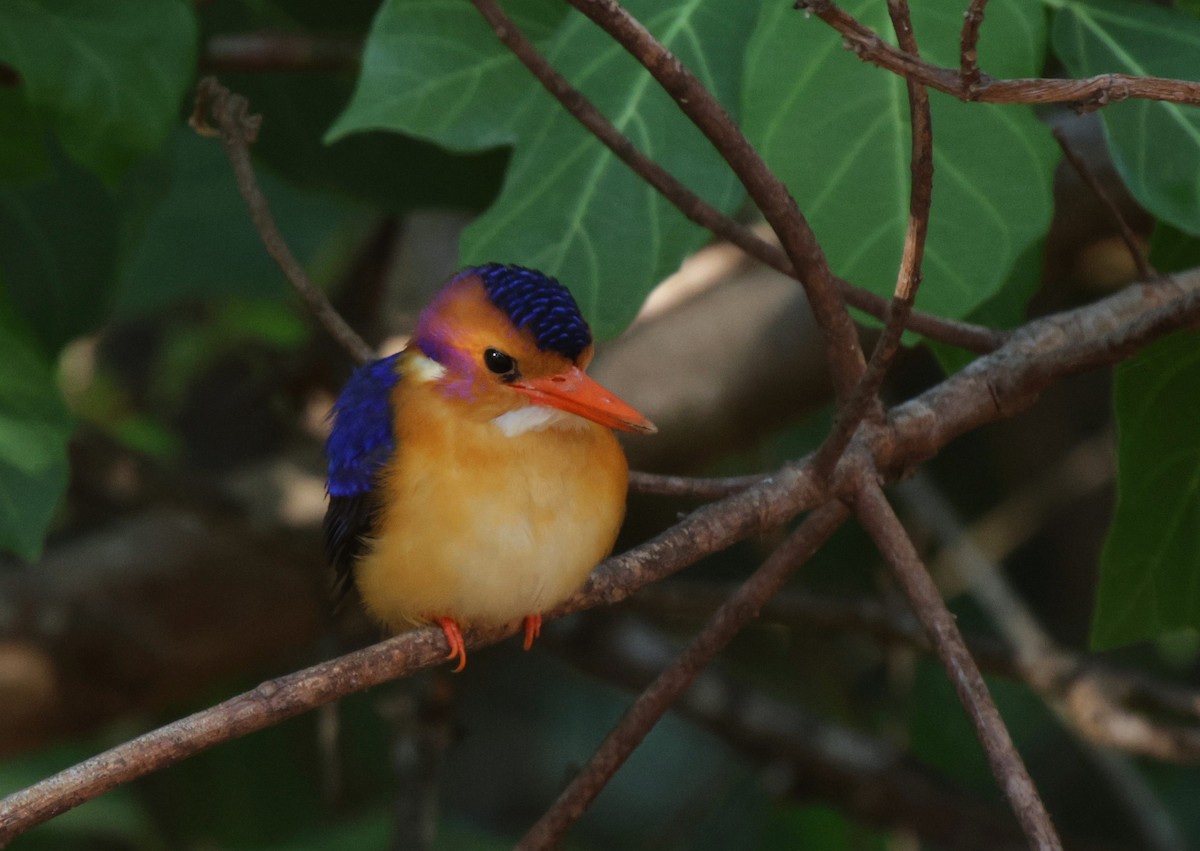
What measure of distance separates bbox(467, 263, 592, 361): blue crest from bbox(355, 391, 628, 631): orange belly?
0.11m

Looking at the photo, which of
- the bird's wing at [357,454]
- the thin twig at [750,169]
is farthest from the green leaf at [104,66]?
the thin twig at [750,169]

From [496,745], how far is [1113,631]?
2496 mm

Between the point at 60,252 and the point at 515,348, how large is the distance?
3.13 feet

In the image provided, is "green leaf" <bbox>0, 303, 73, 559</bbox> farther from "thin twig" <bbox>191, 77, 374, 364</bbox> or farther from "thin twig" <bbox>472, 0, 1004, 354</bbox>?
"thin twig" <bbox>472, 0, 1004, 354</bbox>

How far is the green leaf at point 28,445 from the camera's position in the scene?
67.7 inches

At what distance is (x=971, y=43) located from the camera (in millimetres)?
1119

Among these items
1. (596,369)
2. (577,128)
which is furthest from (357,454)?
(596,369)

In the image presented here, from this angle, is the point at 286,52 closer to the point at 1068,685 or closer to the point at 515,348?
the point at 515,348

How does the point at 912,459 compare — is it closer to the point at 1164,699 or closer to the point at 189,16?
the point at 189,16

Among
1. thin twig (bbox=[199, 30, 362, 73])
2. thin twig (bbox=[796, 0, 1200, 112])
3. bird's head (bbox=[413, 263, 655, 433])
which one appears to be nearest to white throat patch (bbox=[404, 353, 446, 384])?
bird's head (bbox=[413, 263, 655, 433])

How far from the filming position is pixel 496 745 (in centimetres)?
405

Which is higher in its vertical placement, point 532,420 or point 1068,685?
point 532,420

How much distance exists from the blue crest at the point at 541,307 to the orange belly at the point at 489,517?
4.3 inches

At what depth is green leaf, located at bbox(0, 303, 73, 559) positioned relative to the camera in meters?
1.72
